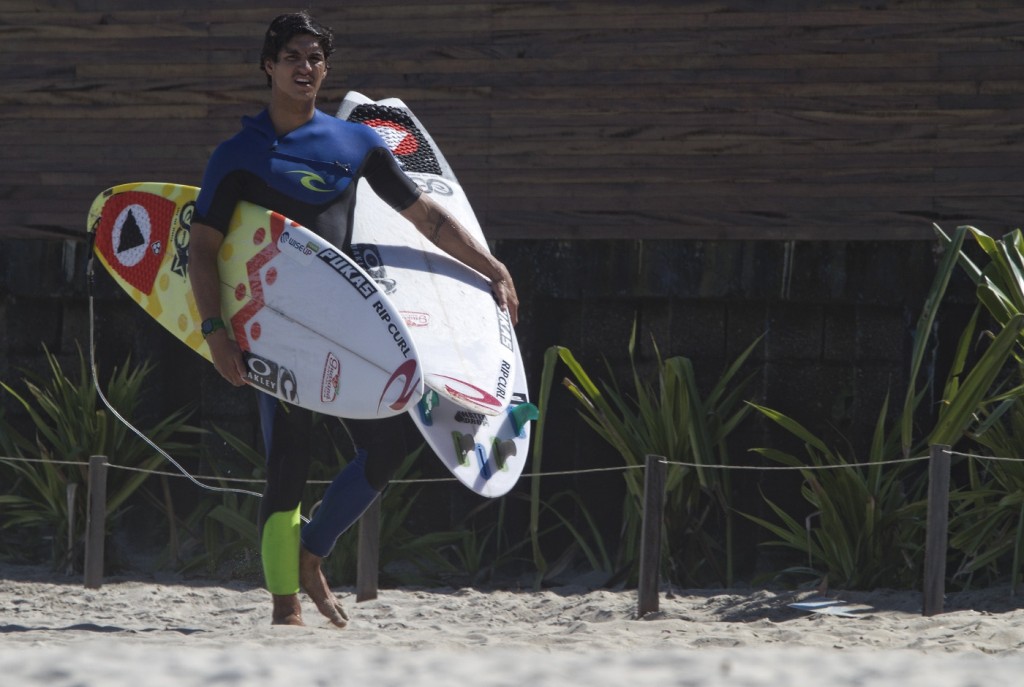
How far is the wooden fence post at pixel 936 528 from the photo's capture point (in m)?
5.18

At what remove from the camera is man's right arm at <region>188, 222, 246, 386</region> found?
4.31 meters

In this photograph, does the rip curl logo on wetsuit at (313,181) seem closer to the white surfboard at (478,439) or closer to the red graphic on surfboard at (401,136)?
the white surfboard at (478,439)

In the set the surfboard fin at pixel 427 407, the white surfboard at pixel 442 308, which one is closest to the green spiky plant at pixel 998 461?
the white surfboard at pixel 442 308

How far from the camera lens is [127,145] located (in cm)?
752

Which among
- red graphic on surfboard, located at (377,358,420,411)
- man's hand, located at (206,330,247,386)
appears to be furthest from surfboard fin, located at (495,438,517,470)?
man's hand, located at (206,330,247,386)

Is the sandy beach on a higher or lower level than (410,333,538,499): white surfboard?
lower

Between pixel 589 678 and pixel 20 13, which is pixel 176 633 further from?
pixel 20 13

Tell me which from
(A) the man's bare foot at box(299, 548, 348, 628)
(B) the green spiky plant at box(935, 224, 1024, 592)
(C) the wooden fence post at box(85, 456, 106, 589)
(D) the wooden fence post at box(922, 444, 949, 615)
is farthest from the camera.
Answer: (C) the wooden fence post at box(85, 456, 106, 589)

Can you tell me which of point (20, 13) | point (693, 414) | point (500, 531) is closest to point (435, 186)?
point (693, 414)

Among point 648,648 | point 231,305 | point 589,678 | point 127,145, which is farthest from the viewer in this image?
A: point 127,145

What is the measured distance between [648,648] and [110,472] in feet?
11.9

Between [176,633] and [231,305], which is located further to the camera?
[176,633]

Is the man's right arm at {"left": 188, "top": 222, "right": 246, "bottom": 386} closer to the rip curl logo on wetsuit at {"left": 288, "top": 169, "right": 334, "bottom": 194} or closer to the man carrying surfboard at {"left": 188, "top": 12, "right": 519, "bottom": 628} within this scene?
the man carrying surfboard at {"left": 188, "top": 12, "right": 519, "bottom": 628}

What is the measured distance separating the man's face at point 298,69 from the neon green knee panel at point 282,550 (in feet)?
3.93
